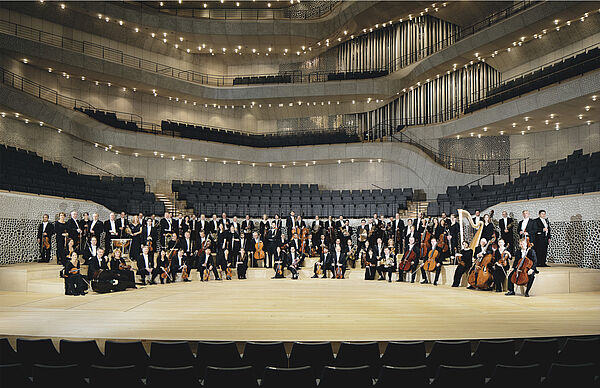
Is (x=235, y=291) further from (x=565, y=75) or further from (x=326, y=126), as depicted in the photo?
(x=326, y=126)

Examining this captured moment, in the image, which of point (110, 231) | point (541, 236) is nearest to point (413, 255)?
point (541, 236)

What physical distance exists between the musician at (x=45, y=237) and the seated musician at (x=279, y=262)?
5955mm

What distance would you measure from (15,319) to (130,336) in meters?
2.21

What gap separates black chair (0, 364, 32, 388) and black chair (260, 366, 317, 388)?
189 centimetres

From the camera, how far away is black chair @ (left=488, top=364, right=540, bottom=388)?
148 inches

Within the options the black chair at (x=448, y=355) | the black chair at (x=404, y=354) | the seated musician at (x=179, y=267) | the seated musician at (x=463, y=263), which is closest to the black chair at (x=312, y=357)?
the black chair at (x=404, y=354)

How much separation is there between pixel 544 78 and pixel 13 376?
1792 centimetres

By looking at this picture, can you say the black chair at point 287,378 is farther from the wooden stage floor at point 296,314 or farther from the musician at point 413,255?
the musician at point 413,255

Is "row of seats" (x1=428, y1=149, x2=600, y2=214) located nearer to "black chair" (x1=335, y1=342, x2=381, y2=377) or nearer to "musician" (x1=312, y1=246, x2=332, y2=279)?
"musician" (x1=312, y1=246, x2=332, y2=279)

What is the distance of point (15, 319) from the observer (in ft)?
21.3

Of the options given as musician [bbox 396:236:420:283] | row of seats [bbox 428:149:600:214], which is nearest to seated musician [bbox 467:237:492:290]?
musician [bbox 396:236:420:283]

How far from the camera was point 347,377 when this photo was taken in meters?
3.67

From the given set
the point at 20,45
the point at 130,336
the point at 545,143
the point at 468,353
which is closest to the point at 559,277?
the point at 468,353

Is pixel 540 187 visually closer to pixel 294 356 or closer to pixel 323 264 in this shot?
pixel 323 264
